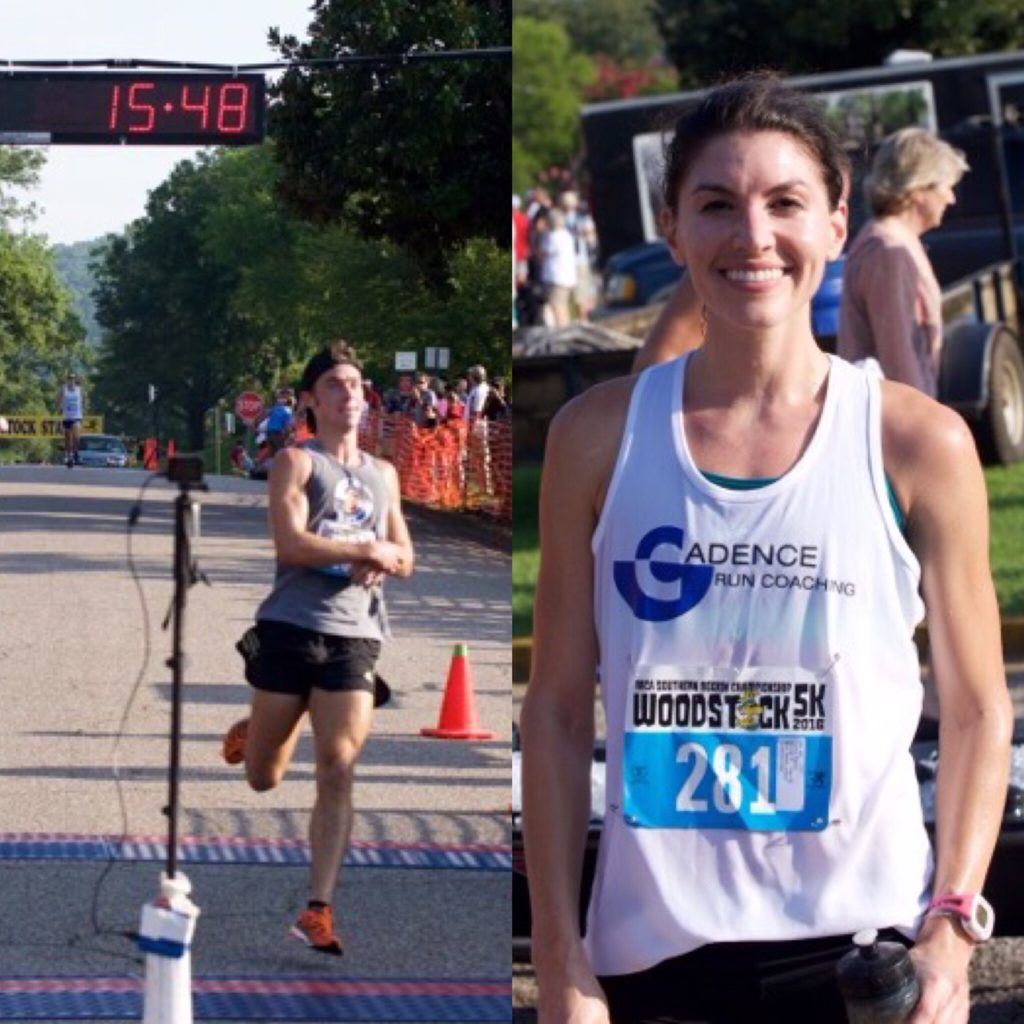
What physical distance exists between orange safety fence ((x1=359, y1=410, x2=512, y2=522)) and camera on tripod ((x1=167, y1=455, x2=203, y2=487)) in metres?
0.36

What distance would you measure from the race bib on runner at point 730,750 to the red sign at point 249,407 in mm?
1897

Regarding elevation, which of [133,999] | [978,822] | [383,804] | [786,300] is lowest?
[133,999]

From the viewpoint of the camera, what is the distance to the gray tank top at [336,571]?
13.0ft

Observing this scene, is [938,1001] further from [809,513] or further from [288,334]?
[288,334]

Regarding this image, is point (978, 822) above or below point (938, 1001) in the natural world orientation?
above

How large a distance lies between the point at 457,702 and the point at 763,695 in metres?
2.12

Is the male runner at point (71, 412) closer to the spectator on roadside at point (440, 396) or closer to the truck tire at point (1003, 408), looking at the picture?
the spectator on roadside at point (440, 396)

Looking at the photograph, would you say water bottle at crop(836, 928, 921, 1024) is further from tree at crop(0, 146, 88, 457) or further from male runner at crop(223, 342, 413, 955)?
tree at crop(0, 146, 88, 457)

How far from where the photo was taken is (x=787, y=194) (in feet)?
7.52

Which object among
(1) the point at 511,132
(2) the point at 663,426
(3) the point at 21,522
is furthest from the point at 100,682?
(2) the point at 663,426

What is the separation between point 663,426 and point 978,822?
17.7 inches

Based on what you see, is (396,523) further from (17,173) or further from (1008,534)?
(1008,534)

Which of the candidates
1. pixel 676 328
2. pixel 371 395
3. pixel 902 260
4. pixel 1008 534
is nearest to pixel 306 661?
pixel 371 395

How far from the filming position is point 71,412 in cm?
422
